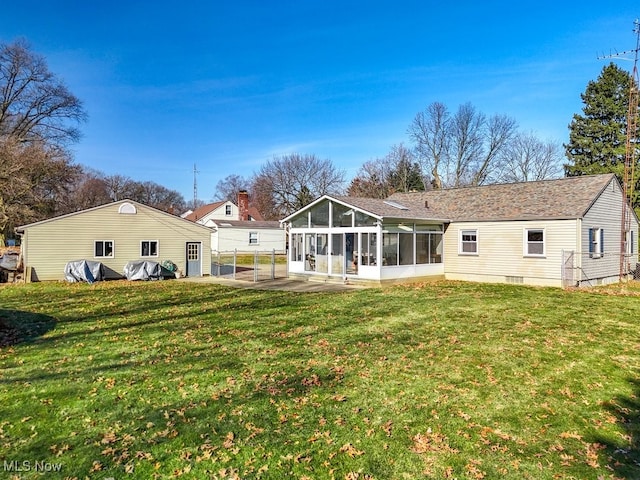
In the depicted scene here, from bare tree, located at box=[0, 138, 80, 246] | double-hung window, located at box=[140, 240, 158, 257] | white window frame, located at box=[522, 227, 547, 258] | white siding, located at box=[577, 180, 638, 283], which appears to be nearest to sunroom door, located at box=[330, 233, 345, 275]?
white window frame, located at box=[522, 227, 547, 258]

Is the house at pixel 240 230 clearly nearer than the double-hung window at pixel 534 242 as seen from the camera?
No

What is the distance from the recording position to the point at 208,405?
516 cm

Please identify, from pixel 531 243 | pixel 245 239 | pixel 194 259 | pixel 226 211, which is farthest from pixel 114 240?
pixel 226 211

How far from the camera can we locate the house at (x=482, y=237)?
16.5 m

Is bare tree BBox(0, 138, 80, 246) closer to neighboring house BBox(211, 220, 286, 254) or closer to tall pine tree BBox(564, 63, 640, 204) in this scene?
neighboring house BBox(211, 220, 286, 254)

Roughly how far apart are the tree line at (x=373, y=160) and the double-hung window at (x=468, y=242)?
14.6m

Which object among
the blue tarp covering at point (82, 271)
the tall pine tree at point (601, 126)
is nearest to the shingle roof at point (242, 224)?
the blue tarp covering at point (82, 271)

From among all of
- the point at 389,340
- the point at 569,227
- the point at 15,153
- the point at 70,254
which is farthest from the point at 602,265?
the point at 15,153

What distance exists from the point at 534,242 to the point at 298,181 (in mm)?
31517

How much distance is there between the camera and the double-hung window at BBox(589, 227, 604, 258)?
55.5 feet

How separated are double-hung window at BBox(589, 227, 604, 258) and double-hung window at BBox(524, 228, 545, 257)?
77.3 inches

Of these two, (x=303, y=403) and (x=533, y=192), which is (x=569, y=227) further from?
(x=303, y=403)

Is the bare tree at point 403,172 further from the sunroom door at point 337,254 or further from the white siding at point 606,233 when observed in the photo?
the sunroom door at point 337,254

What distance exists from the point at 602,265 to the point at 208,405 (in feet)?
61.8
